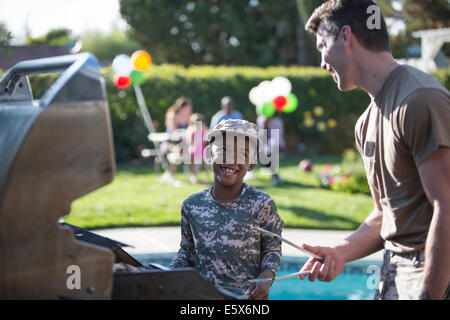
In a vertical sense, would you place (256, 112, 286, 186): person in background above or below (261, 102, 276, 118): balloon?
below

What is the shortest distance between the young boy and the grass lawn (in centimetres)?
535

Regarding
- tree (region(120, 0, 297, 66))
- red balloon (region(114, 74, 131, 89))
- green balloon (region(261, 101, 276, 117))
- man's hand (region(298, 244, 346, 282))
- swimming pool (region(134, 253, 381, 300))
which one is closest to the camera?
man's hand (region(298, 244, 346, 282))

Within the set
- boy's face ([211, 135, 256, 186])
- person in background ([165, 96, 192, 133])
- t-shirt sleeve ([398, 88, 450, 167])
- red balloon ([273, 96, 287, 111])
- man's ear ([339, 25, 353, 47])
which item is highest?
man's ear ([339, 25, 353, 47])

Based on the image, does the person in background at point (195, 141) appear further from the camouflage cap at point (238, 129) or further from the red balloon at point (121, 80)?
the camouflage cap at point (238, 129)

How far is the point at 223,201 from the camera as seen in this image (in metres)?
2.75

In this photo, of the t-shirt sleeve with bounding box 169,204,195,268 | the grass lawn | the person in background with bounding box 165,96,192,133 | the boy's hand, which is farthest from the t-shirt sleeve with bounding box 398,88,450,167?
the person in background with bounding box 165,96,192,133

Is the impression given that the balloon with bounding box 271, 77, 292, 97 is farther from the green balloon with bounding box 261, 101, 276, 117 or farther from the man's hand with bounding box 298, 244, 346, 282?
the man's hand with bounding box 298, 244, 346, 282

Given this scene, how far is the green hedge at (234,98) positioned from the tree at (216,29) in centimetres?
1090

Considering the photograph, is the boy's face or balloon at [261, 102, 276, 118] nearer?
the boy's face

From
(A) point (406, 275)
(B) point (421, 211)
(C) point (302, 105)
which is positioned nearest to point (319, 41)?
(B) point (421, 211)

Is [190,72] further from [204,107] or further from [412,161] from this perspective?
[412,161]

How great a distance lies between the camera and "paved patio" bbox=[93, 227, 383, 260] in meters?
6.88
